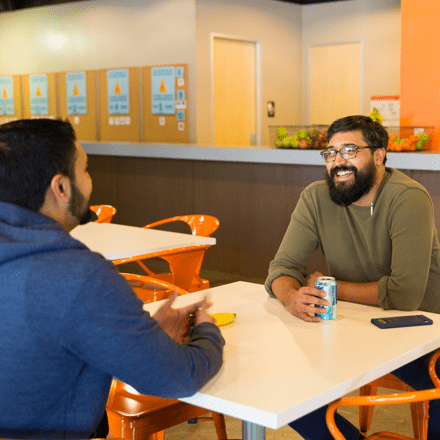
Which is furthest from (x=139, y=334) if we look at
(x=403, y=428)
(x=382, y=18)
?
(x=382, y=18)

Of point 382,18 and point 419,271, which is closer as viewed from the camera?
point 419,271

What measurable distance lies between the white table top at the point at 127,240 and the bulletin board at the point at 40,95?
19.5 feet

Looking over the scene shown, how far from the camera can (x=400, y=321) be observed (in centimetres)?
180

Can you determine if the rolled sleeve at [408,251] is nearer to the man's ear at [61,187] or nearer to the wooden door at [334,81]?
the man's ear at [61,187]

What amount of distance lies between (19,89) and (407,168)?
274 inches

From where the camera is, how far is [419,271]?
6.75 feet

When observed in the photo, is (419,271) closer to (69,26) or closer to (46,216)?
(46,216)

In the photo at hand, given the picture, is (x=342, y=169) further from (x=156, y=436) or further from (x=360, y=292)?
(x=156, y=436)

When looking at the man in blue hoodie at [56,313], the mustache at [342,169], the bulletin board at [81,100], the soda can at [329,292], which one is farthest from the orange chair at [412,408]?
the bulletin board at [81,100]

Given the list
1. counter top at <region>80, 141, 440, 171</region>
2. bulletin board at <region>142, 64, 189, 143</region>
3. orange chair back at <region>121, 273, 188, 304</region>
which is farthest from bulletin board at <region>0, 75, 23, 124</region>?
orange chair back at <region>121, 273, 188, 304</region>

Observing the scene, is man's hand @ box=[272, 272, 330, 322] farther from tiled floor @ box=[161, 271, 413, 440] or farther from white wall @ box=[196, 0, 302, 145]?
white wall @ box=[196, 0, 302, 145]

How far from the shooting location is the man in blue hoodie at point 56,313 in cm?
113

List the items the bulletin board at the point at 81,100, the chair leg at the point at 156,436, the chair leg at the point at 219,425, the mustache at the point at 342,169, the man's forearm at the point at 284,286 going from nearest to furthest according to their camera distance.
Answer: the chair leg at the point at 156,436
the man's forearm at the point at 284,286
the chair leg at the point at 219,425
the mustache at the point at 342,169
the bulletin board at the point at 81,100

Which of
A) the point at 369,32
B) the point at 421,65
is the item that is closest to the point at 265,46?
the point at 369,32
